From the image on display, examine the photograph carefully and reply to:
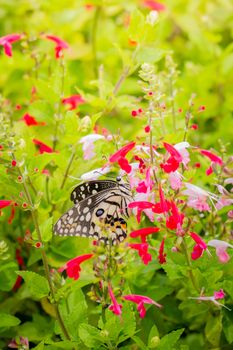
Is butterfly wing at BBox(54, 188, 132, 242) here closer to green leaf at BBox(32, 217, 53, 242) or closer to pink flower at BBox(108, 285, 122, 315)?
green leaf at BBox(32, 217, 53, 242)

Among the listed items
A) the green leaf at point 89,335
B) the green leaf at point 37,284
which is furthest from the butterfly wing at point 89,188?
the green leaf at point 89,335

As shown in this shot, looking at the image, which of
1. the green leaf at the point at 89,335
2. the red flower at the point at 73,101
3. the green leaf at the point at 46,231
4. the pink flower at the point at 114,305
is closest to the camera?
the pink flower at the point at 114,305

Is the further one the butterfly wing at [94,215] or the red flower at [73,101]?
the red flower at [73,101]

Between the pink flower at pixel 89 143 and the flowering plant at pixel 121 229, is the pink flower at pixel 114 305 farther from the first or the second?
the pink flower at pixel 89 143

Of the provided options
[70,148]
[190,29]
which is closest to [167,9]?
[190,29]

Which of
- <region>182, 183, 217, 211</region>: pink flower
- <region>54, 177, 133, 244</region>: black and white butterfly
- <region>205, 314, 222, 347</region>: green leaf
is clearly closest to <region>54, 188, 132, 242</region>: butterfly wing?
<region>54, 177, 133, 244</region>: black and white butterfly

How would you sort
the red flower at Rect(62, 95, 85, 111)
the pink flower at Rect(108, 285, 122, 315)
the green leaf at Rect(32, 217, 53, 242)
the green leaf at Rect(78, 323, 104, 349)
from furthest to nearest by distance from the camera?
the red flower at Rect(62, 95, 85, 111) → the green leaf at Rect(32, 217, 53, 242) → the green leaf at Rect(78, 323, 104, 349) → the pink flower at Rect(108, 285, 122, 315)

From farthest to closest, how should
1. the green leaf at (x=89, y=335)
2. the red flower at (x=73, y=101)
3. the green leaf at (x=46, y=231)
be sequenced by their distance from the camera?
the red flower at (x=73, y=101) → the green leaf at (x=46, y=231) → the green leaf at (x=89, y=335)

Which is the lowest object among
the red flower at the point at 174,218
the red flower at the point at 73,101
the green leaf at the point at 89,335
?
the green leaf at the point at 89,335
